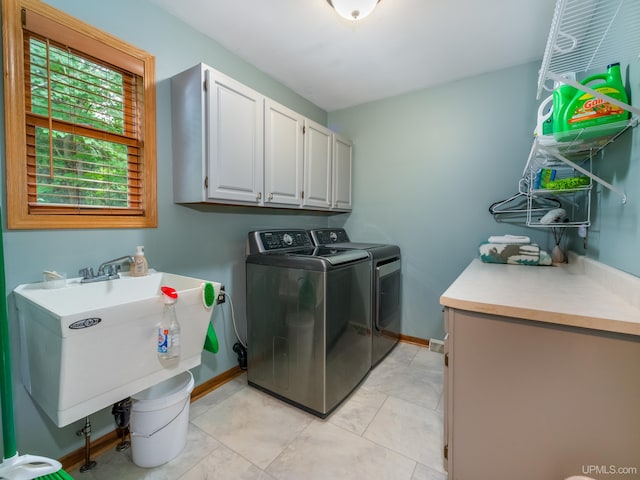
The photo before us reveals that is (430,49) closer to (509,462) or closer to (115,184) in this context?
(115,184)

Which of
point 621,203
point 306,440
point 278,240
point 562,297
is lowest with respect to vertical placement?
point 306,440

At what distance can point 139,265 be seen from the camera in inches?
57.1

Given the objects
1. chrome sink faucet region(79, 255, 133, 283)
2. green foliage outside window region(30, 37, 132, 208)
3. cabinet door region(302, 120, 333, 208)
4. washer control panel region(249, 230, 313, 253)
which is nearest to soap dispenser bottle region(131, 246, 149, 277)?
chrome sink faucet region(79, 255, 133, 283)

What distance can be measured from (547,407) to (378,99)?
8.97 feet

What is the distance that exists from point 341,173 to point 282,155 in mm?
865

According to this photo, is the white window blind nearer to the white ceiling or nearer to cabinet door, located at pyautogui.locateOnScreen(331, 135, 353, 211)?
the white ceiling

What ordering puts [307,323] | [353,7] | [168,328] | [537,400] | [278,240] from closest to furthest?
1. [537,400]
2. [168,328]
3. [353,7]
4. [307,323]
5. [278,240]

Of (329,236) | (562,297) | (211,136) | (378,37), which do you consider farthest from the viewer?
(329,236)

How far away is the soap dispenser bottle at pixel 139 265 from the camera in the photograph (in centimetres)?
144

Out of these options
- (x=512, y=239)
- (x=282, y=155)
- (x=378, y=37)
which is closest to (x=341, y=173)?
(x=282, y=155)

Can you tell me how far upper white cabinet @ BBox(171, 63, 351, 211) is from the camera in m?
1.56

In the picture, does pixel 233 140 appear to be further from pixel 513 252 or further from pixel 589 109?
pixel 513 252

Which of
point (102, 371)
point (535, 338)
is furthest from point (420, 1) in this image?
point (102, 371)

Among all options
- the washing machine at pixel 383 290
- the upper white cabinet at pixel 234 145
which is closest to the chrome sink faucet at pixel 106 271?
the upper white cabinet at pixel 234 145
